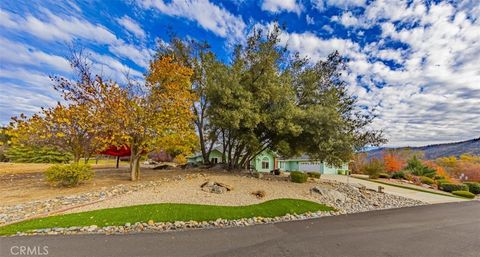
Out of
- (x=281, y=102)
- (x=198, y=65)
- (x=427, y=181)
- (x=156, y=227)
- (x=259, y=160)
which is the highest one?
(x=198, y=65)

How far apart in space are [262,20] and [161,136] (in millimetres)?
9510

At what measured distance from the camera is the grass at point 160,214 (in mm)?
6672

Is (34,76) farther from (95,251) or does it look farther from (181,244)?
(181,244)

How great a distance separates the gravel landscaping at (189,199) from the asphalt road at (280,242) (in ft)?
2.28

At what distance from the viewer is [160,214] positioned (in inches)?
311

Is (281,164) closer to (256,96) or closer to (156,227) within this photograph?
(256,96)

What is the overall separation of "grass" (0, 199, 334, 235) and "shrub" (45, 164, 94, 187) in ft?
14.8

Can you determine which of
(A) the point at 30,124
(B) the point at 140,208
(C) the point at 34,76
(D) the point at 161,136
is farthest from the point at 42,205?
(C) the point at 34,76

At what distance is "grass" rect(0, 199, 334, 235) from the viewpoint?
6.67 meters

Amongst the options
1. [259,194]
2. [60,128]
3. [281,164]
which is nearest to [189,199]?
[259,194]

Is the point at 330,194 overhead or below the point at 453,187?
overhead

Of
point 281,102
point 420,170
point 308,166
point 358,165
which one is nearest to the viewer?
point 281,102

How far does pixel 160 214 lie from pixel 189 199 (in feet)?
6.49

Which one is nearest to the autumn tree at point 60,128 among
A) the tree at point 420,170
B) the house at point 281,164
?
the house at point 281,164
